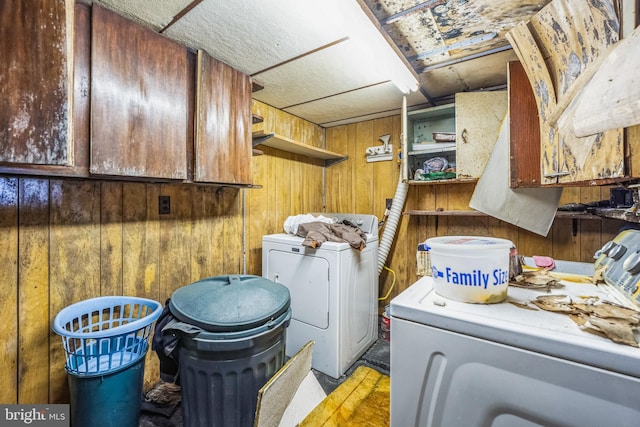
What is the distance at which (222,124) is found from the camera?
1784 mm

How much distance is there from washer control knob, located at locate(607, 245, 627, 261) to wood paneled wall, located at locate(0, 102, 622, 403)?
118 cm

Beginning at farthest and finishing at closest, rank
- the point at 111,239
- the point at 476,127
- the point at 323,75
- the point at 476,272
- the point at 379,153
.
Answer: the point at 379,153, the point at 476,127, the point at 323,75, the point at 111,239, the point at 476,272

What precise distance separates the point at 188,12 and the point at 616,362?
79.1 inches

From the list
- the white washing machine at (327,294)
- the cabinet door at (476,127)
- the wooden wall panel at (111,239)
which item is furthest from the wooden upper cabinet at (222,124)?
the cabinet door at (476,127)

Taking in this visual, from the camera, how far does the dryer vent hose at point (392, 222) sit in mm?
2631

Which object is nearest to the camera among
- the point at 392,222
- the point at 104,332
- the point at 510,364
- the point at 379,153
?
the point at 510,364

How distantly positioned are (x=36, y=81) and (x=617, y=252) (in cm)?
229

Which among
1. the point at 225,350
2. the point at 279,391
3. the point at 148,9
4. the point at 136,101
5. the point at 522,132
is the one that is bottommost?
the point at 279,391

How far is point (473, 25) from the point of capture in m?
1.48

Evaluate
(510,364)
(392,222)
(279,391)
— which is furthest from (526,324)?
(392,222)

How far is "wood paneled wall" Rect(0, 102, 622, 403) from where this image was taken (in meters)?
1.36

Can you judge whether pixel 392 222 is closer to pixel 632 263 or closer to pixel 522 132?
pixel 522 132

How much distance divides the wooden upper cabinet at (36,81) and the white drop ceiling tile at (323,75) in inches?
45.8

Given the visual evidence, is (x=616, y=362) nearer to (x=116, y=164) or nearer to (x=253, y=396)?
(x=253, y=396)
